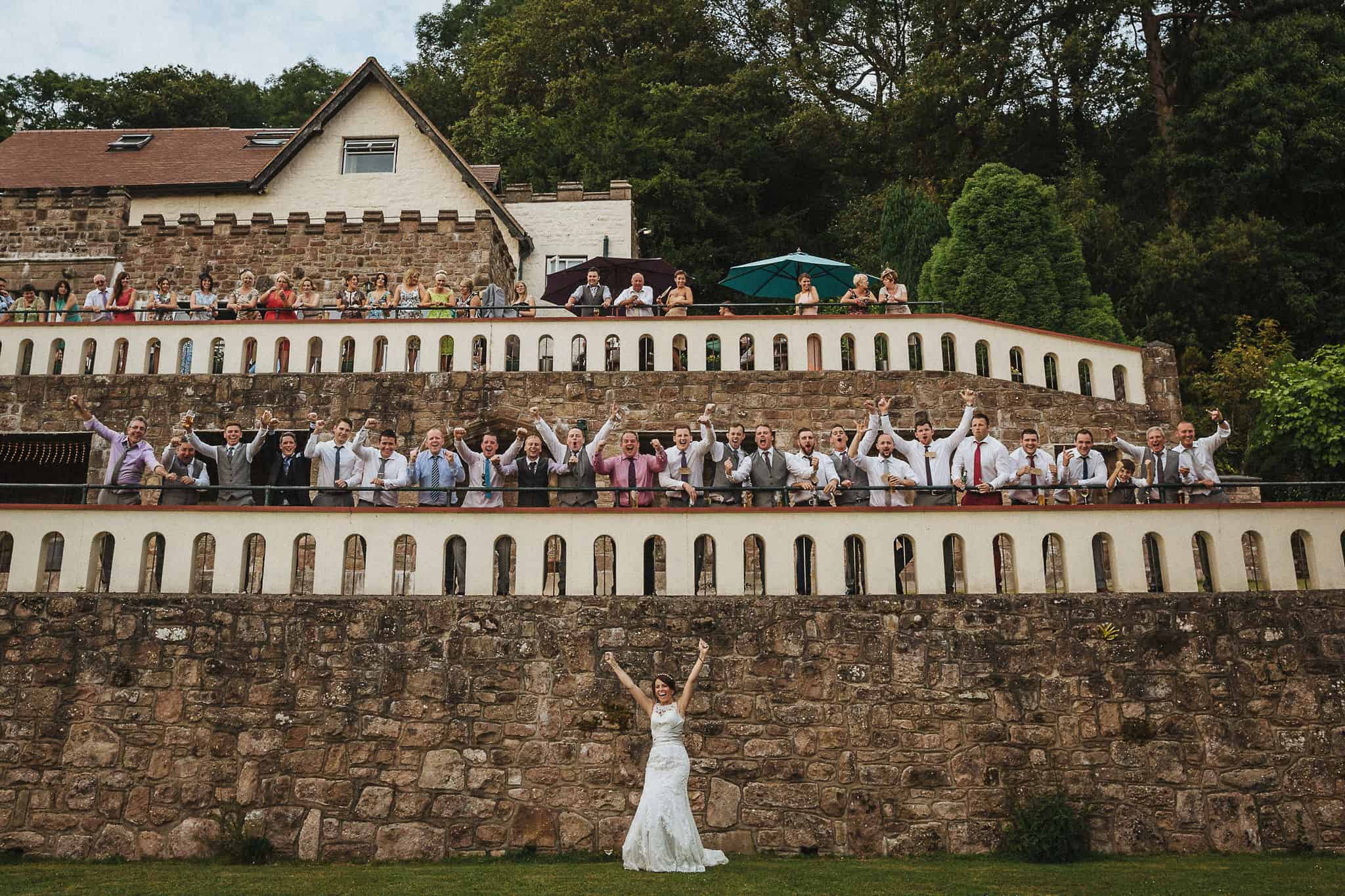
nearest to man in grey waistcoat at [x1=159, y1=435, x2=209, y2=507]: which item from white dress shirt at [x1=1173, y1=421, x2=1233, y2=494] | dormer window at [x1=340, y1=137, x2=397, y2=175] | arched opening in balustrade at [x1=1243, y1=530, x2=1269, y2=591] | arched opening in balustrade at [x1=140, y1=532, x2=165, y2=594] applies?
arched opening in balustrade at [x1=140, y1=532, x2=165, y2=594]

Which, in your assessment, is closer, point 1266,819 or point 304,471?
point 1266,819

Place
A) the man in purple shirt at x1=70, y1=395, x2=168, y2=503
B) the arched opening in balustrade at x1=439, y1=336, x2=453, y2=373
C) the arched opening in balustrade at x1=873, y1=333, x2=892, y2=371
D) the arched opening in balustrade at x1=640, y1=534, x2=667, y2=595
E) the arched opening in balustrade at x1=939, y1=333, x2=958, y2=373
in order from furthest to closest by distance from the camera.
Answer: the arched opening in balustrade at x1=439, y1=336, x2=453, y2=373 < the arched opening in balustrade at x1=873, y1=333, x2=892, y2=371 < the arched opening in balustrade at x1=939, y1=333, x2=958, y2=373 < the man in purple shirt at x1=70, y1=395, x2=168, y2=503 < the arched opening in balustrade at x1=640, y1=534, x2=667, y2=595

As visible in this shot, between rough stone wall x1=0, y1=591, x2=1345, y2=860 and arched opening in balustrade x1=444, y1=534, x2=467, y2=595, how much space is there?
0.33 m

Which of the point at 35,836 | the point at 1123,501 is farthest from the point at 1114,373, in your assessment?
the point at 35,836

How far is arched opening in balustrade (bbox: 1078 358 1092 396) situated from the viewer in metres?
15.1

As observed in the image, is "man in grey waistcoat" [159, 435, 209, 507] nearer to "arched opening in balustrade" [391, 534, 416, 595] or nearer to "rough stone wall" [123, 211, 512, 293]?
"arched opening in balustrade" [391, 534, 416, 595]

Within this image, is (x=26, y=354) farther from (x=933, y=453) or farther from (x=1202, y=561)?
(x=1202, y=561)

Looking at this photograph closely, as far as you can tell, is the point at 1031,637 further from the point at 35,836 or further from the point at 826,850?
the point at 35,836

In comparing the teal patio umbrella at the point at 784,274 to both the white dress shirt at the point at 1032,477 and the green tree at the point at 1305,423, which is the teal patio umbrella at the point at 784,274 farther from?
the green tree at the point at 1305,423

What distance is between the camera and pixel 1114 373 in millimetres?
15195

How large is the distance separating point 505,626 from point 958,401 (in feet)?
24.5

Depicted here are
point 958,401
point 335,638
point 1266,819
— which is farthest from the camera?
point 958,401

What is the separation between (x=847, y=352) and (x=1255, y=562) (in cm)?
622

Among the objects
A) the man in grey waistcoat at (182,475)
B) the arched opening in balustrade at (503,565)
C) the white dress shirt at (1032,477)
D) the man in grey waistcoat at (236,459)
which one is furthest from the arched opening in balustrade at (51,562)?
the white dress shirt at (1032,477)
